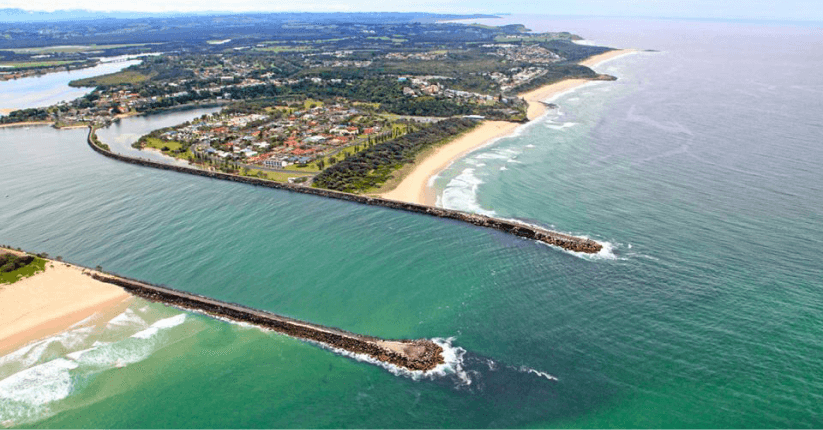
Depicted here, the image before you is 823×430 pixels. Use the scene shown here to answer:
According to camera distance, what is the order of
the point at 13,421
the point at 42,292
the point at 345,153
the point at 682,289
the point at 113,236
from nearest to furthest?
the point at 13,421 → the point at 682,289 → the point at 42,292 → the point at 113,236 → the point at 345,153

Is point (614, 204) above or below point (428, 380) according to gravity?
above

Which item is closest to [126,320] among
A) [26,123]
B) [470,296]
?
[470,296]

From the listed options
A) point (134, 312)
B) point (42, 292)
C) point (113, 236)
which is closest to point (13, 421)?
point (134, 312)

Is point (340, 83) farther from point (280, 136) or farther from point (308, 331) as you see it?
point (308, 331)

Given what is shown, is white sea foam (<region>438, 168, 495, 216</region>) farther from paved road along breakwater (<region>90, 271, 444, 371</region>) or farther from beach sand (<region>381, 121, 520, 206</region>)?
paved road along breakwater (<region>90, 271, 444, 371</region>)

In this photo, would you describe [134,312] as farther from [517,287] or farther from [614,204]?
[614,204]

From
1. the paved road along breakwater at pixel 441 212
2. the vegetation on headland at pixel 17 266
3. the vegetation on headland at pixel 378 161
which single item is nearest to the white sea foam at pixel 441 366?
the paved road along breakwater at pixel 441 212
